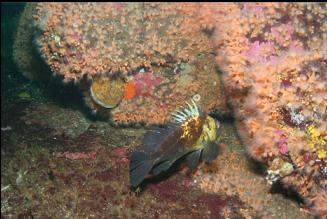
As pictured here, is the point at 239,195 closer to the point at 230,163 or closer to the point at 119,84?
the point at 230,163

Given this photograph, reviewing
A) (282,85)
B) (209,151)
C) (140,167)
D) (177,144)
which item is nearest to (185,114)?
(177,144)

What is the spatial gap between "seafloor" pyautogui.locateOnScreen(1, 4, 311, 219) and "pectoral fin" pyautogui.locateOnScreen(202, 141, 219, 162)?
25 centimetres

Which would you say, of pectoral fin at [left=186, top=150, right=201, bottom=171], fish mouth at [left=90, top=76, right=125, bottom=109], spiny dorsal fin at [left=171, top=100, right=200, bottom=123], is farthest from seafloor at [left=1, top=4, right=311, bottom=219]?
spiny dorsal fin at [left=171, top=100, right=200, bottom=123]

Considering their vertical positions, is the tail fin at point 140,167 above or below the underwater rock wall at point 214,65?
below

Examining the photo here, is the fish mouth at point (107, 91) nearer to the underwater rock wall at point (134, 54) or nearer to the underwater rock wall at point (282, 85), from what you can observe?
the underwater rock wall at point (134, 54)

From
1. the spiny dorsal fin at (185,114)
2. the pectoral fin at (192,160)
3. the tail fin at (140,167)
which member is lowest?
the pectoral fin at (192,160)

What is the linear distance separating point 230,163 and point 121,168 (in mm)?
1348

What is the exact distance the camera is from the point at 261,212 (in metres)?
3.61

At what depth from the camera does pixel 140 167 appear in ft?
10.8

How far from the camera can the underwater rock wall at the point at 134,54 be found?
4.14 meters

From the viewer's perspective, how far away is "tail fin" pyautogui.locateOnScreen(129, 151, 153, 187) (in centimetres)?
327

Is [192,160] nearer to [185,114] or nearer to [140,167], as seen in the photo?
[185,114]

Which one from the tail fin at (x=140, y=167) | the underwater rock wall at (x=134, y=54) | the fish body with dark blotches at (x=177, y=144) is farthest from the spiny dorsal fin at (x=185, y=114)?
the underwater rock wall at (x=134, y=54)

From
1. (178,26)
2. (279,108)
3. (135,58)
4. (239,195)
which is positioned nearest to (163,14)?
(178,26)
